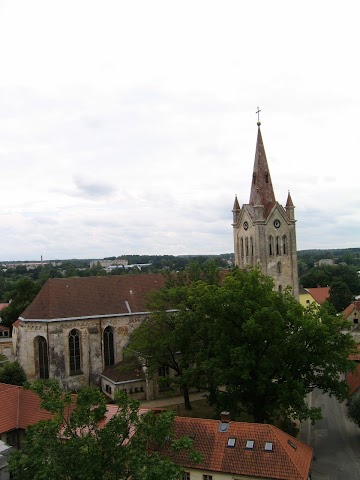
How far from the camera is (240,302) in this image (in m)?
31.4

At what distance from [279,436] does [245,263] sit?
2869 cm

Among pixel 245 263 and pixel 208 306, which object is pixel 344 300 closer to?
pixel 245 263

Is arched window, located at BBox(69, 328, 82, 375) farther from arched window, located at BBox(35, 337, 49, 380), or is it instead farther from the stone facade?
arched window, located at BBox(35, 337, 49, 380)

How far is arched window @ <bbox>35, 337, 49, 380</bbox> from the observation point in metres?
45.8

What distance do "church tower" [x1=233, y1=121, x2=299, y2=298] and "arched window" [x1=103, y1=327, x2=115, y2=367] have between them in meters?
16.7

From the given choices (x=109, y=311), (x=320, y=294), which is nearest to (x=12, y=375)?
(x=109, y=311)

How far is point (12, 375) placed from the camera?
1704 inches

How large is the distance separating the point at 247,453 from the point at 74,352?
25563 mm

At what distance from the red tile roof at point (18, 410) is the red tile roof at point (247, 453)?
10.8 meters

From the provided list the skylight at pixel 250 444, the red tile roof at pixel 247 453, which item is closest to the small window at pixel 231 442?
the red tile roof at pixel 247 453

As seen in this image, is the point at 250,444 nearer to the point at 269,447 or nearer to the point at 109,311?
the point at 269,447

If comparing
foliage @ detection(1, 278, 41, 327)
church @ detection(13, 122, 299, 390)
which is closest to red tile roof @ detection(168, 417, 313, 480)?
church @ detection(13, 122, 299, 390)

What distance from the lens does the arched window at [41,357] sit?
45.8m

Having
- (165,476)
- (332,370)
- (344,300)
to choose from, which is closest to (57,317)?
(332,370)
